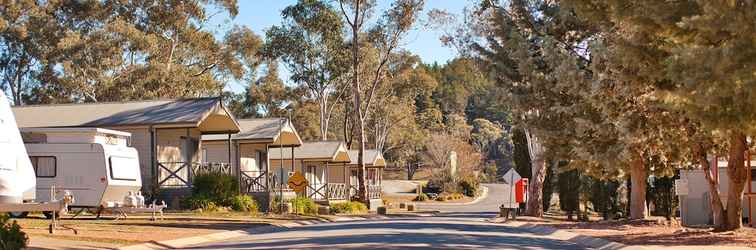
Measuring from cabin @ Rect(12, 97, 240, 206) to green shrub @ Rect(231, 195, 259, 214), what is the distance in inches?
74.3

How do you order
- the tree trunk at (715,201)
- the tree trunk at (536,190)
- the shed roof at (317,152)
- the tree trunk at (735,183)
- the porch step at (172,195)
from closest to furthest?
the tree trunk at (735,183) < the tree trunk at (715,201) < the porch step at (172,195) < the tree trunk at (536,190) < the shed roof at (317,152)

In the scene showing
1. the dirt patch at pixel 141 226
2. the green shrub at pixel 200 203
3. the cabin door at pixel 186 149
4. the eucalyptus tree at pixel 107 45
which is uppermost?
the eucalyptus tree at pixel 107 45

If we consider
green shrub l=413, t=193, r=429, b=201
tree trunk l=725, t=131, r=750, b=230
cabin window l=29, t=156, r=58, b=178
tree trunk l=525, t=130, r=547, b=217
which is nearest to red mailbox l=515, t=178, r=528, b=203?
tree trunk l=525, t=130, r=547, b=217

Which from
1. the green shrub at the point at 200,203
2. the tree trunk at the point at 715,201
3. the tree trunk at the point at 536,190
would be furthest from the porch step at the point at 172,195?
the tree trunk at the point at 715,201

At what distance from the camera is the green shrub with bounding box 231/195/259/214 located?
40.8 m

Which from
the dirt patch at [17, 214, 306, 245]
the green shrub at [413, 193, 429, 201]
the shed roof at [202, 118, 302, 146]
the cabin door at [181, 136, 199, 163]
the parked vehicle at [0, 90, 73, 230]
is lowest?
the green shrub at [413, 193, 429, 201]

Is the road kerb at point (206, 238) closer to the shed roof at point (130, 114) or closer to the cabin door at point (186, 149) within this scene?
the shed roof at point (130, 114)

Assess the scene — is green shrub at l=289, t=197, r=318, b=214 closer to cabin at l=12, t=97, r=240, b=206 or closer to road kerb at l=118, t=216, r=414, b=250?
cabin at l=12, t=97, r=240, b=206

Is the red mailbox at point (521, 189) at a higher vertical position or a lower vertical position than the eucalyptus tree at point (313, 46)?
lower

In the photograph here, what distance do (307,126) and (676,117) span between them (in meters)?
60.0

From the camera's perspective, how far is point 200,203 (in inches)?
1543

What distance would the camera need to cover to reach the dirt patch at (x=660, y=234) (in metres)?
22.3

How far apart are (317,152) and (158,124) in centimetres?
2372

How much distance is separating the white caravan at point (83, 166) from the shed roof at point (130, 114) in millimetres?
7598
